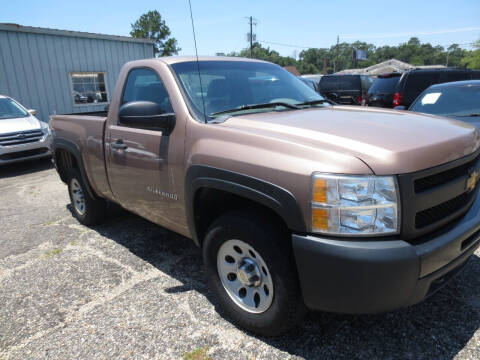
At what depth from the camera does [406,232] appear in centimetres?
179

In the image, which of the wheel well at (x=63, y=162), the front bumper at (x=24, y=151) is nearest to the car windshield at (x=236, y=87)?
the wheel well at (x=63, y=162)

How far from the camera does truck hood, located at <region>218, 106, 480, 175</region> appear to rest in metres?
1.81

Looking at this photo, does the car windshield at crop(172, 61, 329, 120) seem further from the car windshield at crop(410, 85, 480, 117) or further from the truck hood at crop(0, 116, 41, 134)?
the truck hood at crop(0, 116, 41, 134)

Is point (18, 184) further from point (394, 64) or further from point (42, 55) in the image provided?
point (394, 64)

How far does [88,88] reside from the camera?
13453mm

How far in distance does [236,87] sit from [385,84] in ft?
27.2

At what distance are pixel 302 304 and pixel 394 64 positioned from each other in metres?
72.8

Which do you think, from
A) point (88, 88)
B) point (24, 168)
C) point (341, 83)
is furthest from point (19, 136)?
point (341, 83)

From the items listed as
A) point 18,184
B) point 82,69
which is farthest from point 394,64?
point 18,184

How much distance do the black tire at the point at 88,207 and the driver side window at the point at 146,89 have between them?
1393 millimetres

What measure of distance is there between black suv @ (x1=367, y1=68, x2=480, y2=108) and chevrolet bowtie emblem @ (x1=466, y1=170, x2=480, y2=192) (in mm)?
7019

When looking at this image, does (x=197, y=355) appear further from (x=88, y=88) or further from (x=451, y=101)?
(x=88, y=88)

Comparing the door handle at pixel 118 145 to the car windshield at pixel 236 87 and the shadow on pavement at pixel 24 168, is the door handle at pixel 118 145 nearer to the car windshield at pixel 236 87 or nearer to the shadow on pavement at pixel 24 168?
the car windshield at pixel 236 87

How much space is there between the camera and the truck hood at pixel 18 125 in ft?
26.0
